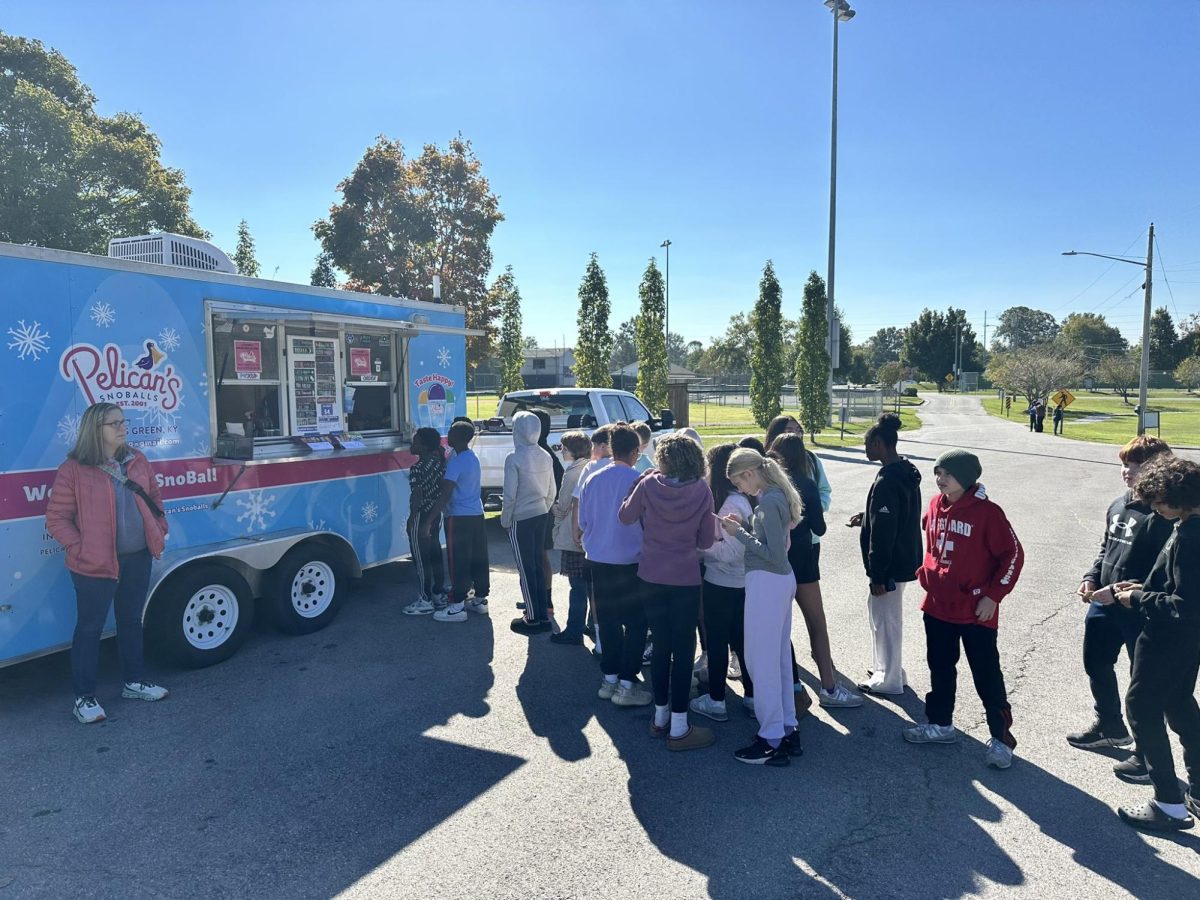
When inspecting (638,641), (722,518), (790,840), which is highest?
(722,518)

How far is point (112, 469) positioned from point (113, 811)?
77.3 inches

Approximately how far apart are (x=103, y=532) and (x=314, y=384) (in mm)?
2204

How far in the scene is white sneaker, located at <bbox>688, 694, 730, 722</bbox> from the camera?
4633mm

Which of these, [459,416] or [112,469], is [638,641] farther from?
[459,416]

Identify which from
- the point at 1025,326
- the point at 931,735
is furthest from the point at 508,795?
the point at 1025,326

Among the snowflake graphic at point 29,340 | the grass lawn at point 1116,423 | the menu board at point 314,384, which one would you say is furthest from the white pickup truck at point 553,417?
the grass lawn at point 1116,423

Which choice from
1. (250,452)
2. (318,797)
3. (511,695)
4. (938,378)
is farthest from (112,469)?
(938,378)

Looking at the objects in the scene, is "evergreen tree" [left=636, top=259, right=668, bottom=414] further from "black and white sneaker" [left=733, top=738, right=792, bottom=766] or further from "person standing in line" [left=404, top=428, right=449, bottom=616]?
"black and white sneaker" [left=733, top=738, right=792, bottom=766]

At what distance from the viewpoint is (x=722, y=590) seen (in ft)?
14.2

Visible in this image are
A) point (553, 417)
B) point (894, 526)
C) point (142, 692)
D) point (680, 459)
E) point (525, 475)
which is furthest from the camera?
point (553, 417)

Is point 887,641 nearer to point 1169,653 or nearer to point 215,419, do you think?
point 1169,653

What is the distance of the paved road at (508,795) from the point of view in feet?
10.3

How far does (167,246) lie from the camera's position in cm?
566

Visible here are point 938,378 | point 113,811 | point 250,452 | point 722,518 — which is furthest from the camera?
point 938,378
